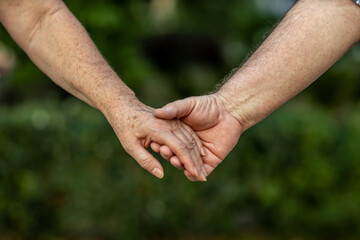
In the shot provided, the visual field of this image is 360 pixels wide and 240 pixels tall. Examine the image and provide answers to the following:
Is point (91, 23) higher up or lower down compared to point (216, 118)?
lower down

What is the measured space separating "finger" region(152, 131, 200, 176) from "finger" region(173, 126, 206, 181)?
37 millimetres

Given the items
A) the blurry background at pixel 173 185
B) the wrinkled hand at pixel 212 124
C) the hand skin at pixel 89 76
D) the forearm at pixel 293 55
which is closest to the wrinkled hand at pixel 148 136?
the hand skin at pixel 89 76

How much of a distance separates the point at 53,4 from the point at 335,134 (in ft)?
11.2

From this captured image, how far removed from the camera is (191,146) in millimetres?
2689

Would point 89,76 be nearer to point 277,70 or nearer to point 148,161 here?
point 148,161

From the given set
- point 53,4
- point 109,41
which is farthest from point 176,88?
point 53,4

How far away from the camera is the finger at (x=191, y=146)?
2.64 meters

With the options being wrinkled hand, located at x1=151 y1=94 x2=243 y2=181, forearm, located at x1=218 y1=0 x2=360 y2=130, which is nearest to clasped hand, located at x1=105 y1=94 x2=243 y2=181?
wrinkled hand, located at x1=151 y1=94 x2=243 y2=181

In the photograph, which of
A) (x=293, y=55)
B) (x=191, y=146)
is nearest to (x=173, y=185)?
(x=191, y=146)

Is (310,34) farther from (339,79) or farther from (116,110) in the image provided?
(339,79)

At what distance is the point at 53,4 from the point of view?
9.68 feet

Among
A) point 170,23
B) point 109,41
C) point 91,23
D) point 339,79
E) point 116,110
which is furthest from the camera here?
point 170,23

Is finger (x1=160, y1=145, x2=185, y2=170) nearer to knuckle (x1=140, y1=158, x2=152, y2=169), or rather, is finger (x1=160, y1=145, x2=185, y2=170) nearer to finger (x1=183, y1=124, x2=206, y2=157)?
knuckle (x1=140, y1=158, x2=152, y2=169)

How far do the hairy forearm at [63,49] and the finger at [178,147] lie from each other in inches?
12.1
